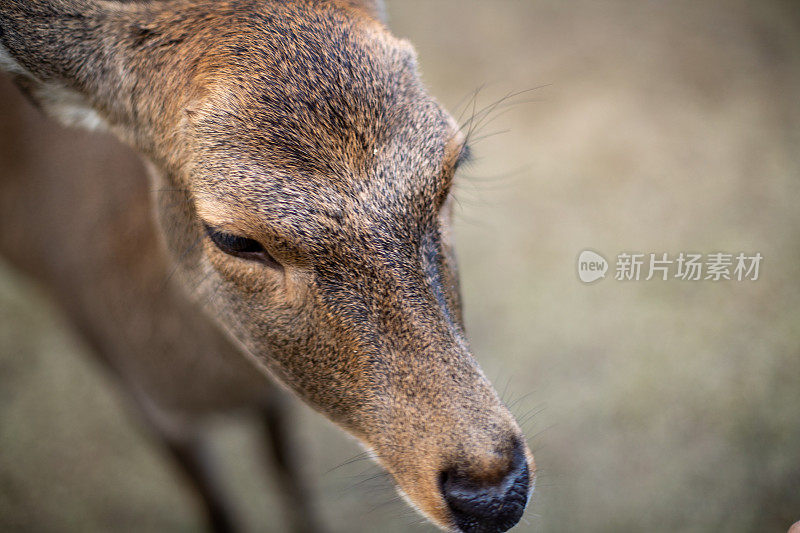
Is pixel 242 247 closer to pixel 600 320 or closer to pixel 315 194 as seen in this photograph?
pixel 315 194

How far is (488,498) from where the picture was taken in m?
1.71

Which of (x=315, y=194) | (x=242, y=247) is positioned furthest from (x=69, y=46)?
(x=315, y=194)

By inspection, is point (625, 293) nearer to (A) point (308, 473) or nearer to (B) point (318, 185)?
(A) point (308, 473)

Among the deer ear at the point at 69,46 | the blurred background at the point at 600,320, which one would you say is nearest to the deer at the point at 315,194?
the deer ear at the point at 69,46

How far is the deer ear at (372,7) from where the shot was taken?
7.66ft

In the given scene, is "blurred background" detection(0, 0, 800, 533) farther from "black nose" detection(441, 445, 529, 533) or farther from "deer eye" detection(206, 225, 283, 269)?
"deer eye" detection(206, 225, 283, 269)

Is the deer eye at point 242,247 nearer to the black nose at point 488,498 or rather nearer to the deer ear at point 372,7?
the black nose at point 488,498

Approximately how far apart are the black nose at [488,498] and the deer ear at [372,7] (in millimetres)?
1625

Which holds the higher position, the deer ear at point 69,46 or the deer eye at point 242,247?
the deer ear at point 69,46

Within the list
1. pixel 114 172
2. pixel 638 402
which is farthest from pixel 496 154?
pixel 114 172

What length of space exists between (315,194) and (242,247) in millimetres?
316

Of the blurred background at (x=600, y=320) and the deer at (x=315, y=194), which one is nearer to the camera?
the deer at (x=315, y=194)

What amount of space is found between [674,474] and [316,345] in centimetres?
311

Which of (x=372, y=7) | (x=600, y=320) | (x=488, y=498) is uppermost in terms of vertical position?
(x=372, y=7)
